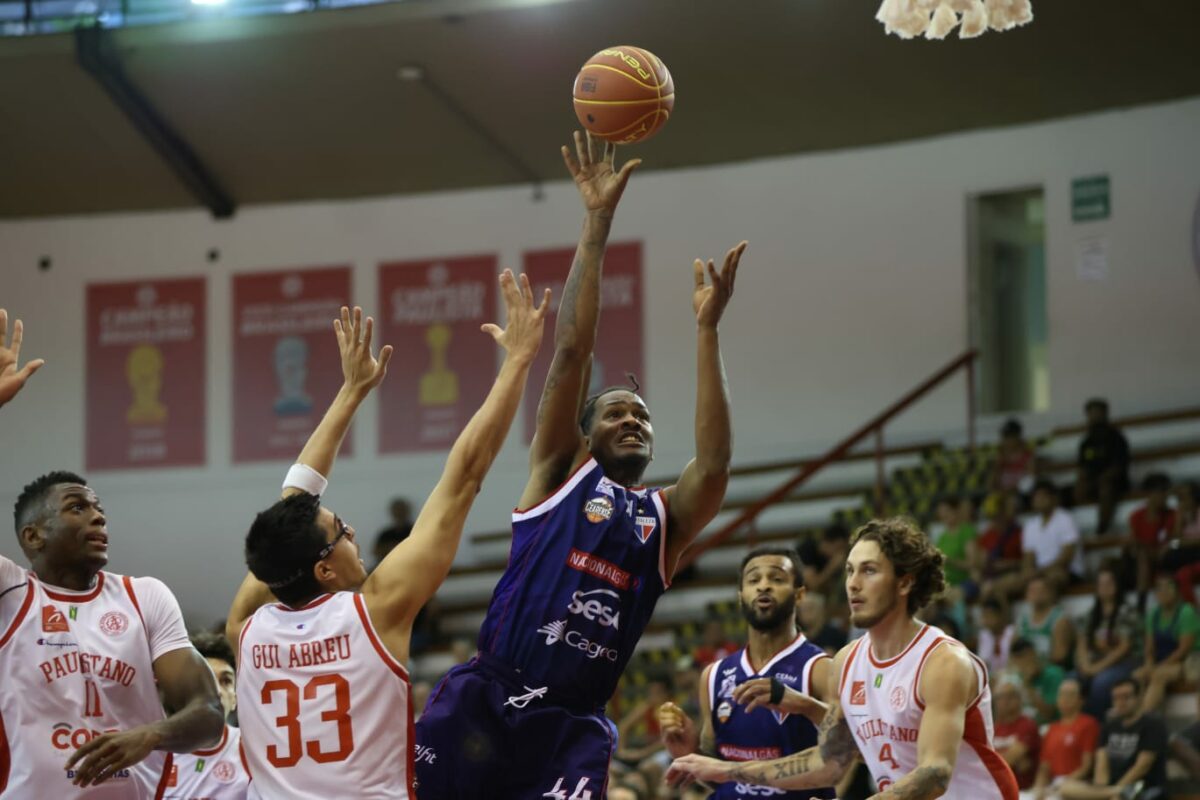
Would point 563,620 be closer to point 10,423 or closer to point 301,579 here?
point 301,579

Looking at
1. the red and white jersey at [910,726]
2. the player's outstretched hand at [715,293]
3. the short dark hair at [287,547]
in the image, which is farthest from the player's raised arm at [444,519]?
the red and white jersey at [910,726]

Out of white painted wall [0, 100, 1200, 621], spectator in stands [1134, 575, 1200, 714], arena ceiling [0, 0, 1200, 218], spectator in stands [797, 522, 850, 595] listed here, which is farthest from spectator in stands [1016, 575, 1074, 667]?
arena ceiling [0, 0, 1200, 218]

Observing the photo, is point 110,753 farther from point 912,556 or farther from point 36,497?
point 912,556

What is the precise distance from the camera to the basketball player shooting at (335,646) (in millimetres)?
4871

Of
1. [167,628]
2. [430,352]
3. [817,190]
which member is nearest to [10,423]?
[430,352]

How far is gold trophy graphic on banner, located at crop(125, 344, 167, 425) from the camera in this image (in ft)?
69.1

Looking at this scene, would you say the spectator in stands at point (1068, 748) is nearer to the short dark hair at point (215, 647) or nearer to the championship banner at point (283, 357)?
the short dark hair at point (215, 647)

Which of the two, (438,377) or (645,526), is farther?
(438,377)

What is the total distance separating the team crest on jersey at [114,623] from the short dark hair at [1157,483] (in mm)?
11286

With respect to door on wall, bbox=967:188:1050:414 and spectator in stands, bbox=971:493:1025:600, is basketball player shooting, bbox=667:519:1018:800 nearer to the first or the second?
spectator in stands, bbox=971:493:1025:600

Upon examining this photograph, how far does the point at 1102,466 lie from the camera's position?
15.7 meters

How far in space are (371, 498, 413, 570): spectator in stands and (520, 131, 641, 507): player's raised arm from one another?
12.8 metres

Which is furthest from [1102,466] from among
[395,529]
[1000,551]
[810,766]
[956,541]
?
[810,766]

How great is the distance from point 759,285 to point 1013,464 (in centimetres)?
438
